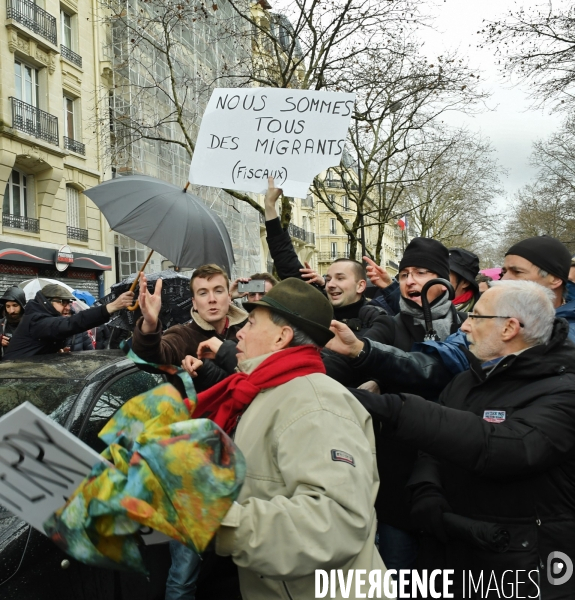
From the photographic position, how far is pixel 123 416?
1661 mm

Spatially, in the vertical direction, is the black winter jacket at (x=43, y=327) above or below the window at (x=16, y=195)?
below

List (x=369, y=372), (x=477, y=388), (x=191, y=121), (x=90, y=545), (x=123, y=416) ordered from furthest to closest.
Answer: (x=191, y=121) → (x=369, y=372) → (x=477, y=388) → (x=123, y=416) → (x=90, y=545)

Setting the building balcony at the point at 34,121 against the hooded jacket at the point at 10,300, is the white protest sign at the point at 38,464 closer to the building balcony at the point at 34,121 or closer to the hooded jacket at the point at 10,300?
the hooded jacket at the point at 10,300

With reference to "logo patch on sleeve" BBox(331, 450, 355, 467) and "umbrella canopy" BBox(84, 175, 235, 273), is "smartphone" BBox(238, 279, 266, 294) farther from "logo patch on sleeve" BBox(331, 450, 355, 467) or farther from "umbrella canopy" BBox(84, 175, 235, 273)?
"logo patch on sleeve" BBox(331, 450, 355, 467)

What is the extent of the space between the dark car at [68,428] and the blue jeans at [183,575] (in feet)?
0.14

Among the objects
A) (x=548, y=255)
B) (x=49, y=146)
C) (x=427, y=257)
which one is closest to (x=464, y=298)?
(x=548, y=255)

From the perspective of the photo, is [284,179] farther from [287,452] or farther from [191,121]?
[191,121]

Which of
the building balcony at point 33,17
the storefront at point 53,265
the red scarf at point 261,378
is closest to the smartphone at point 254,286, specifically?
the red scarf at point 261,378

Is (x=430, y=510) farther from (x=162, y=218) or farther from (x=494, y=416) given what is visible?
(x=162, y=218)

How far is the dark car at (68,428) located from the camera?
83.8 inches

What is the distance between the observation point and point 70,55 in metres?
20.2

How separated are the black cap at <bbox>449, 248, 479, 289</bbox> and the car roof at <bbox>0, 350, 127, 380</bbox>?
6.79 feet

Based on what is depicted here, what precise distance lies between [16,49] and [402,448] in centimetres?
1883

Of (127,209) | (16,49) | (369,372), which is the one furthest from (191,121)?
(369,372)
